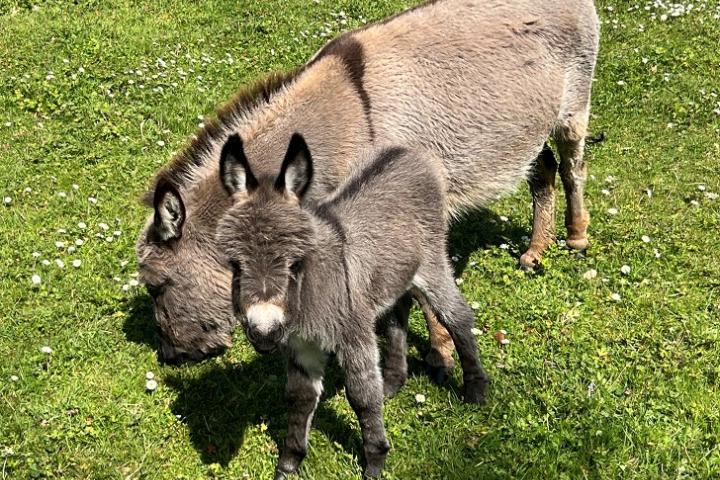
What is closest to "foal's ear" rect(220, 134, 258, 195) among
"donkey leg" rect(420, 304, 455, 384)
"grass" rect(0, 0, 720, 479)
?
"grass" rect(0, 0, 720, 479)

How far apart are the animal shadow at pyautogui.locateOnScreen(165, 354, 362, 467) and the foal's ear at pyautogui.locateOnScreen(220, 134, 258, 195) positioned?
1702mm

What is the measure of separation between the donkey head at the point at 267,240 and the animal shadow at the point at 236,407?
1.33m

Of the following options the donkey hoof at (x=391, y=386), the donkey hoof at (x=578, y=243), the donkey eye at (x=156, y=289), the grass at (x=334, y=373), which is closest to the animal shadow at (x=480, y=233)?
the grass at (x=334, y=373)

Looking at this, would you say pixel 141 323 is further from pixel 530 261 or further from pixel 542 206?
pixel 542 206

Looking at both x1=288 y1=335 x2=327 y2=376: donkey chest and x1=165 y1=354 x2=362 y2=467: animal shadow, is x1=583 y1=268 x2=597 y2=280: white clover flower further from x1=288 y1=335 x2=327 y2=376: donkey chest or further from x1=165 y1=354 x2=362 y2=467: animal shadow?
x1=288 y1=335 x2=327 y2=376: donkey chest

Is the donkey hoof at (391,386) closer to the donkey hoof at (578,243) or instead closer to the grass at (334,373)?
the grass at (334,373)

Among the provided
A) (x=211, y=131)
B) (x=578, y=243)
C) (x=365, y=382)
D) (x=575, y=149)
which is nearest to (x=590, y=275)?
(x=578, y=243)

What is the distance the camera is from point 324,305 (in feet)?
11.1

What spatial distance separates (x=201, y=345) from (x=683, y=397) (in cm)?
280

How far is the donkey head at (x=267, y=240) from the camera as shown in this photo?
2947mm

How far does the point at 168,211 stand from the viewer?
3746 mm

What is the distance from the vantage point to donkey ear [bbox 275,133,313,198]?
9.95 feet

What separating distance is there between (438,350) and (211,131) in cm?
197

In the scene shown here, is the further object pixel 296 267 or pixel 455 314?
pixel 455 314
